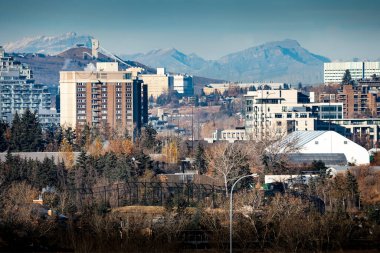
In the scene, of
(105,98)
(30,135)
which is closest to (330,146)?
(30,135)

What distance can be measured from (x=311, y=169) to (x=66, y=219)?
13.7 metres

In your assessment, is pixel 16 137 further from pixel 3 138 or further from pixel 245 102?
pixel 245 102

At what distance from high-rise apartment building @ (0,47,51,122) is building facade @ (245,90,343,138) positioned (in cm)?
4109

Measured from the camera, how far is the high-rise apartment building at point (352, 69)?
15675 centimetres

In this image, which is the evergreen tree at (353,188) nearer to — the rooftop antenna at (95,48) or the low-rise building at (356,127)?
the low-rise building at (356,127)

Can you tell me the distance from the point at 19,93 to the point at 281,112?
5180cm

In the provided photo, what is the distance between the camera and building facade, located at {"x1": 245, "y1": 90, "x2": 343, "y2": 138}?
77.9m

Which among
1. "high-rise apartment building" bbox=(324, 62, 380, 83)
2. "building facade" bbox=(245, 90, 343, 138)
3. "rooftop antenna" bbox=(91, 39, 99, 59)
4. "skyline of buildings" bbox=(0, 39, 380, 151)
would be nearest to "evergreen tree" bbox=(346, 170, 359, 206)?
"skyline of buildings" bbox=(0, 39, 380, 151)

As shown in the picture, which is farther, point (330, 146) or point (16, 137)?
point (16, 137)

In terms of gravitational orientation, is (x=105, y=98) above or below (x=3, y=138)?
above

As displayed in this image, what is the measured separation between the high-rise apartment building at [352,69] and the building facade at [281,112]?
69669mm

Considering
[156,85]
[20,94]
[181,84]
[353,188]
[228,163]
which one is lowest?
[353,188]

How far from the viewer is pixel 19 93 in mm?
126125

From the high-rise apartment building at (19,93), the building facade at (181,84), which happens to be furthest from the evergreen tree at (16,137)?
the building facade at (181,84)
